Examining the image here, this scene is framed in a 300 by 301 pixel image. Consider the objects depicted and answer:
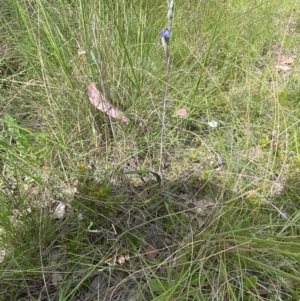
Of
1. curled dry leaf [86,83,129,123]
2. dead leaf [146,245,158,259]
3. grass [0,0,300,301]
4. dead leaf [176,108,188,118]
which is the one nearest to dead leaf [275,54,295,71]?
grass [0,0,300,301]

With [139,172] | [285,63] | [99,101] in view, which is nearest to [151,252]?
[139,172]

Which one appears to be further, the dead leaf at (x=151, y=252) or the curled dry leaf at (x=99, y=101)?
the curled dry leaf at (x=99, y=101)

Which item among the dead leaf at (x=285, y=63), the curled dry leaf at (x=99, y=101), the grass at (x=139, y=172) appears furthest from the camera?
the dead leaf at (x=285, y=63)

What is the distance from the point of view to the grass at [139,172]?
0.91 metres

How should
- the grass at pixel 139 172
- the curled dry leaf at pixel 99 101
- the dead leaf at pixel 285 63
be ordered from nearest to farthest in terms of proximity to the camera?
the grass at pixel 139 172 → the curled dry leaf at pixel 99 101 → the dead leaf at pixel 285 63

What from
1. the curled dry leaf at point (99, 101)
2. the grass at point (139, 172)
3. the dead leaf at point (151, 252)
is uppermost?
the curled dry leaf at point (99, 101)

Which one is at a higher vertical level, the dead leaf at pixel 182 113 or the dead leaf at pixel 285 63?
the dead leaf at pixel 182 113

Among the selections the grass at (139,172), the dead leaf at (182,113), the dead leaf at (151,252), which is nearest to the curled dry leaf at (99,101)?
the grass at (139,172)

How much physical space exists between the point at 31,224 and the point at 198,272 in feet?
1.39

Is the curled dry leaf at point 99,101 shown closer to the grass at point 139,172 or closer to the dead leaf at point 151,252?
the grass at point 139,172

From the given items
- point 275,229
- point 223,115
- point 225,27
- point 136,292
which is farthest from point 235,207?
point 225,27

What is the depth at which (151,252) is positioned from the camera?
973 millimetres

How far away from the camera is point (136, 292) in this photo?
91 cm

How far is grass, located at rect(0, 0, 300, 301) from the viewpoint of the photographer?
35.8 inches
